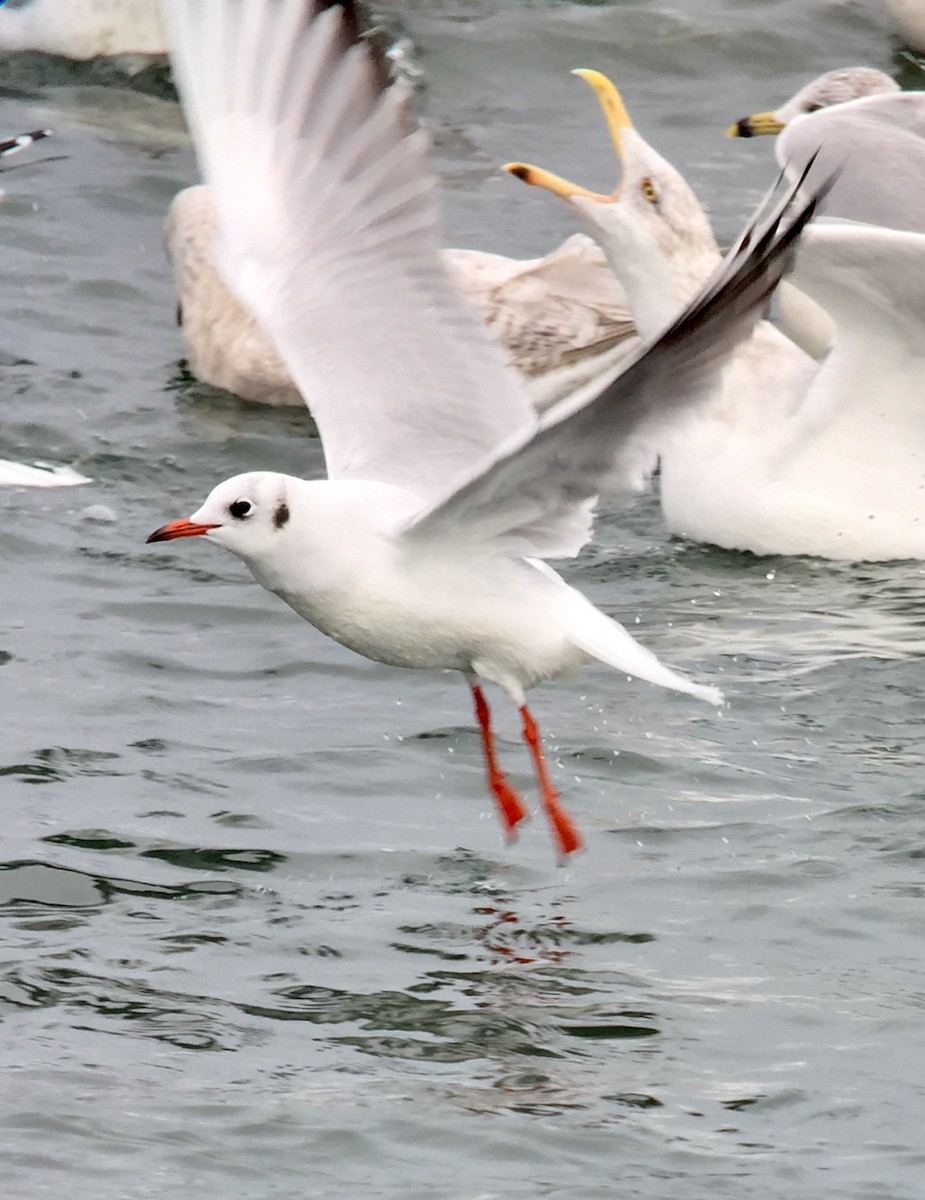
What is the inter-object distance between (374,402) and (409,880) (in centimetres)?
113

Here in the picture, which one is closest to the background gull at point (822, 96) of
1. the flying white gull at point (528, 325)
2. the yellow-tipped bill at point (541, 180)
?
the flying white gull at point (528, 325)

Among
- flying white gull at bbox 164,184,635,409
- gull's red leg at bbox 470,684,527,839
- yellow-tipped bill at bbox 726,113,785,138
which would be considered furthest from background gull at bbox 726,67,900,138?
gull's red leg at bbox 470,684,527,839

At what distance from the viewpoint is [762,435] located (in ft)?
27.2

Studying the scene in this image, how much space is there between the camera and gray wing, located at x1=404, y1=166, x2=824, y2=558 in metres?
4.63

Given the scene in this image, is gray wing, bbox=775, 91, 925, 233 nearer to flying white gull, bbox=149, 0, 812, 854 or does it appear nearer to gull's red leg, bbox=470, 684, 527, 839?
flying white gull, bbox=149, 0, 812, 854

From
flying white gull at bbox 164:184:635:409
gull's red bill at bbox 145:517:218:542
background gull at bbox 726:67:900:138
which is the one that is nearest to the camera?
gull's red bill at bbox 145:517:218:542

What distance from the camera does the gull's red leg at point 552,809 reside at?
5.88m

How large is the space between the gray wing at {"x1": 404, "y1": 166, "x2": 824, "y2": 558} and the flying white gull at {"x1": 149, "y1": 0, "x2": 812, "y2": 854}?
0.01m

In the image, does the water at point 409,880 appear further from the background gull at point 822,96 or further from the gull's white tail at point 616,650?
the background gull at point 822,96

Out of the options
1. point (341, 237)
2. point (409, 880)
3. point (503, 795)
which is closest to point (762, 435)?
point (341, 237)

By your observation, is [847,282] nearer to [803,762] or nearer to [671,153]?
[803,762]

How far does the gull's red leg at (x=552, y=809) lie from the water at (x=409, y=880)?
0.13 metres

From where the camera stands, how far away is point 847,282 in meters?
7.42

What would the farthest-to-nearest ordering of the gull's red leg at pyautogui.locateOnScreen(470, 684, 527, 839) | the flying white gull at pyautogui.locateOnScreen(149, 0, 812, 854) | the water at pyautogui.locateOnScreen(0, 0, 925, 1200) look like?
the gull's red leg at pyautogui.locateOnScreen(470, 684, 527, 839)
the flying white gull at pyautogui.locateOnScreen(149, 0, 812, 854)
the water at pyautogui.locateOnScreen(0, 0, 925, 1200)
